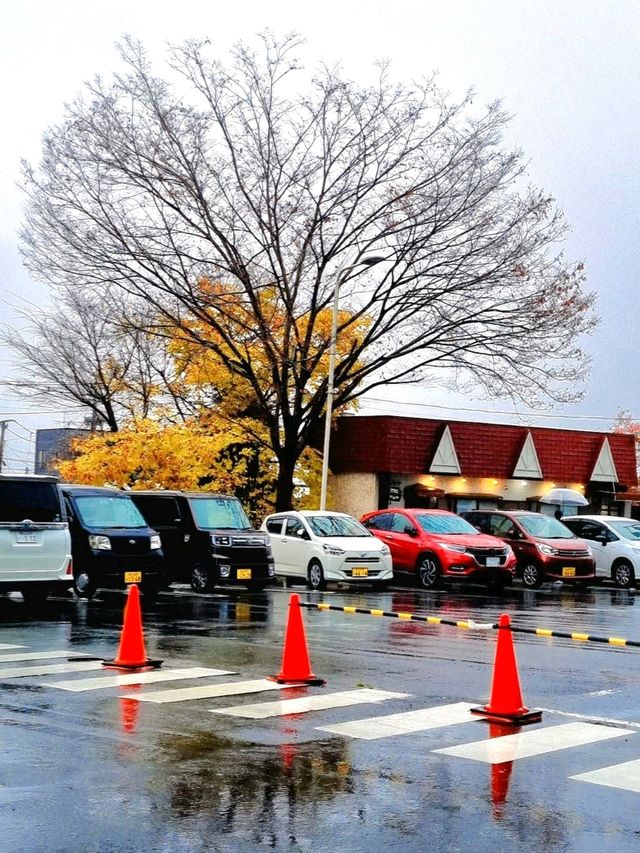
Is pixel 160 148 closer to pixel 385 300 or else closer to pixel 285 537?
pixel 385 300

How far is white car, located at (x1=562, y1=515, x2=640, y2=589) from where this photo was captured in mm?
30562

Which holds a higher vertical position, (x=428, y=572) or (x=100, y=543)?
(x=100, y=543)

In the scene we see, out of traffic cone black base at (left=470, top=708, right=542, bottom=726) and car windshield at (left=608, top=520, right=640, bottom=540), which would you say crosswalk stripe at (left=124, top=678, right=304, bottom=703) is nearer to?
traffic cone black base at (left=470, top=708, right=542, bottom=726)

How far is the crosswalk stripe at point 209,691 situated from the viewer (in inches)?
412

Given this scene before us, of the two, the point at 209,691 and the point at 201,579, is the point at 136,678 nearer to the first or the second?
the point at 209,691

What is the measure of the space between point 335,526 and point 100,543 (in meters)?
7.11

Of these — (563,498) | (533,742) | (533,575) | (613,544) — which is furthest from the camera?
(563,498)

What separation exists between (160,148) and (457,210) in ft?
25.8

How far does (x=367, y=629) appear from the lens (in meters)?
16.8

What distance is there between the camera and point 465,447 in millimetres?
42094

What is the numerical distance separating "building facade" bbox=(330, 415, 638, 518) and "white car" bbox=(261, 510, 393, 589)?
44.0ft

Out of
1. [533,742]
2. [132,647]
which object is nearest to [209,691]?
[132,647]

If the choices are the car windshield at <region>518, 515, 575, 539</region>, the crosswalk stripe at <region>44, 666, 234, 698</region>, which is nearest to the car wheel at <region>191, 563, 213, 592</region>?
the car windshield at <region>518, 515, 575, 539</region>

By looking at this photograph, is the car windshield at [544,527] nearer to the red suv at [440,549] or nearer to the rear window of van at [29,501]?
the red suv at [440,549]
